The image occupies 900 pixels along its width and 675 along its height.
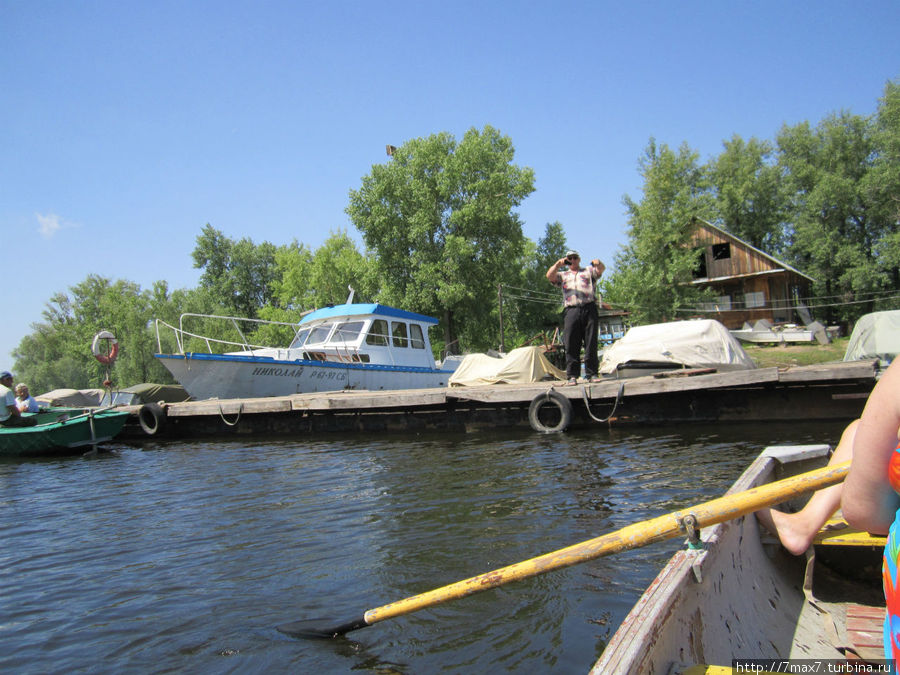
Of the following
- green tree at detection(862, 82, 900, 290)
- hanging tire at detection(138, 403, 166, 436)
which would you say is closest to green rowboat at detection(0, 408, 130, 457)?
hanging tire at detection(138, 403, 166, 436)

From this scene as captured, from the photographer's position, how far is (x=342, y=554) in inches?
175

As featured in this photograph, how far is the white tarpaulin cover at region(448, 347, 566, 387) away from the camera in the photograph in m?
11.9

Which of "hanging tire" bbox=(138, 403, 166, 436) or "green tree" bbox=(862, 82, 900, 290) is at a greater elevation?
"green tree" bbox=(862, 82, 900, 290)

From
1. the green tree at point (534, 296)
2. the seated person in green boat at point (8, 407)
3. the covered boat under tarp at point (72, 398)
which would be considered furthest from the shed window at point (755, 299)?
the covered boat under tarp at point (72, 398)

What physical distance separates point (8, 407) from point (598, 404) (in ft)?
39.3

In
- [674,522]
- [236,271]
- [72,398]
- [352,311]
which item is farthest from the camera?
[236,271]

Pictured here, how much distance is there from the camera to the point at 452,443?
9.72 m

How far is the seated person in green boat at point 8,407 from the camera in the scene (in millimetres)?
11258

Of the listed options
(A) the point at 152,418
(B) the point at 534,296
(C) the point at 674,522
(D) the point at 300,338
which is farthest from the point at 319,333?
(B) the point at 534,296

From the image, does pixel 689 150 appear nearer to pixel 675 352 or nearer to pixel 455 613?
pixel 675 352

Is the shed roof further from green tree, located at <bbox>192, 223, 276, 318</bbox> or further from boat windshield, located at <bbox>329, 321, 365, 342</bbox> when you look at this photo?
green tree, located at <bbox>192, 223, 276, 318</bbox>

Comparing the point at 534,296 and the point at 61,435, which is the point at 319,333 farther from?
the point at 534,296

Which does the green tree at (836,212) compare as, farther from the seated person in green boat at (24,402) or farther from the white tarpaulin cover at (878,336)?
the seated person in green boat at (24,402)

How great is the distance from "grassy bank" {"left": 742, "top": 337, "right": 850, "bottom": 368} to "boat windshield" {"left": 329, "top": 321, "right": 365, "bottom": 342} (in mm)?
17642
